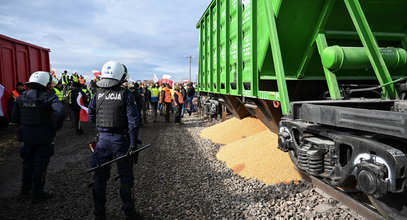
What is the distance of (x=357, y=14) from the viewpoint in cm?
305

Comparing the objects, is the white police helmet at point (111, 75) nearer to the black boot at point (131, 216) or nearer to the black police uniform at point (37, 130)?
the black police uniform at point (37, 130)

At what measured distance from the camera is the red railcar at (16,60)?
8.26m

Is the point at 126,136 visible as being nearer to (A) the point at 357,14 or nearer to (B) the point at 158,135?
(A) the point at 357,14

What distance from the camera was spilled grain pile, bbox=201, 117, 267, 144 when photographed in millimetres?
6992

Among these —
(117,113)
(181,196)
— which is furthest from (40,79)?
(181,196)

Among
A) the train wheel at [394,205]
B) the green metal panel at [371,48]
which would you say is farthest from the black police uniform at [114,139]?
the green metal panel at [371,48]

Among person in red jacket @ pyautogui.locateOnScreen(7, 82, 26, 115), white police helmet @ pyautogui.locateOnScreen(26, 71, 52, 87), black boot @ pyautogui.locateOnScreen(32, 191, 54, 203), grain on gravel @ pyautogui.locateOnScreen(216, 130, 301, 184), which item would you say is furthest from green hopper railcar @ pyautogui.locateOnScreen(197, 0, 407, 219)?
person in red jacket @ pyautogui.locateOnScreen(7, 82, 26, 115)

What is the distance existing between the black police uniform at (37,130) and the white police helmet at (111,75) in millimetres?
1103

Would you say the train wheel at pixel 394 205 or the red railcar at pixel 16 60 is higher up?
the red railcar at pixel 16 60

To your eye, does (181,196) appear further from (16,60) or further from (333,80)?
(16,60)

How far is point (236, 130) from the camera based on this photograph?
7.23 metres

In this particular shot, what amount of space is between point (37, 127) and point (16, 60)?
6.76 m

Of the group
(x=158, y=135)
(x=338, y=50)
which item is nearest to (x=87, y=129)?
(x=158, y=135)

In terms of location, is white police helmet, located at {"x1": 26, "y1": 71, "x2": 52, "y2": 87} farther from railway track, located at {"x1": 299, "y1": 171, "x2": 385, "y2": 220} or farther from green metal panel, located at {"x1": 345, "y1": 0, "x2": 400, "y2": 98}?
green metal panel, located at {"x1": 345, "y1": 0, "x2": 400, "y2": 98}
